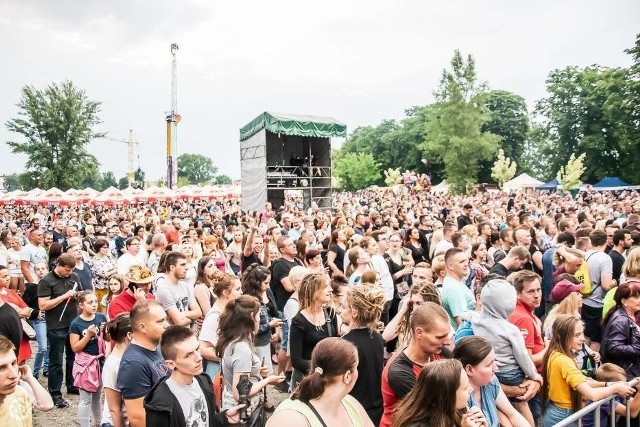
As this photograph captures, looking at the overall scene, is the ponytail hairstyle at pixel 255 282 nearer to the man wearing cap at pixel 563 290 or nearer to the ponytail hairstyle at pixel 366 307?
the ponytail hairstyle at pixel 366 307

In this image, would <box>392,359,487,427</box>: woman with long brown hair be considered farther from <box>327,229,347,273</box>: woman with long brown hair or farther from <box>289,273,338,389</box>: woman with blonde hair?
<box>327,229,347,273</box>: woman with long brown hair

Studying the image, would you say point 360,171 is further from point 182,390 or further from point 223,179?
point 223,179

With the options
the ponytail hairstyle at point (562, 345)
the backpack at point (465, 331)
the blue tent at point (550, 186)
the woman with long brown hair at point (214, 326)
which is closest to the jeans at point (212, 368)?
the woman with long brown hair at point (214, 326)

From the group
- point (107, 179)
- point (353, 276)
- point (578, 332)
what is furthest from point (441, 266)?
point (107, 179)

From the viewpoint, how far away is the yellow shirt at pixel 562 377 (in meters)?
3.48

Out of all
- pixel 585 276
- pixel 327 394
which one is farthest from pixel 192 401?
pixel 585 276

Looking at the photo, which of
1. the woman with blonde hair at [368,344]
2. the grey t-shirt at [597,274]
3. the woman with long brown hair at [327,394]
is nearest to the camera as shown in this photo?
the woman with long brown hair at [327,394]

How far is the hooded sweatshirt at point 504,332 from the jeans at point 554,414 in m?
0.38

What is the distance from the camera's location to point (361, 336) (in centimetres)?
345

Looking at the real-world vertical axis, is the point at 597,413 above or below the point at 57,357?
above

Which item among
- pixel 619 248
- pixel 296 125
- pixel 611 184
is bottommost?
pixel 619 248

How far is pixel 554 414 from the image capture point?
3.60 meters

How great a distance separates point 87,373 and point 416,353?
Answer: 307 centimetres

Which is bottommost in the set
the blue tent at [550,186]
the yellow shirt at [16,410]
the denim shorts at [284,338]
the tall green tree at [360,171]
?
the denim shorts at [284,338]
